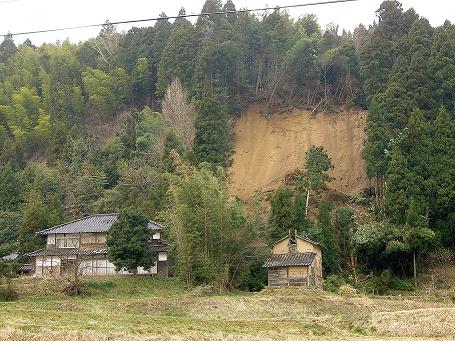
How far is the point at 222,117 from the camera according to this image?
159 ft

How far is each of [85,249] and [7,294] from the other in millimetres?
12856

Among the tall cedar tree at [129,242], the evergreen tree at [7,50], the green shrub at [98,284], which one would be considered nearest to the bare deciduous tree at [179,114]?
the tall cedar tree at [129,242]

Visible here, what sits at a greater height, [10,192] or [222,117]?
[222,117]

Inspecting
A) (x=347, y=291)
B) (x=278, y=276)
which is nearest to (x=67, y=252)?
(x=278, y=276)

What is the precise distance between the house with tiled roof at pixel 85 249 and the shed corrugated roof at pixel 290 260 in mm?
6822

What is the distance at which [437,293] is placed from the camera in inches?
1293

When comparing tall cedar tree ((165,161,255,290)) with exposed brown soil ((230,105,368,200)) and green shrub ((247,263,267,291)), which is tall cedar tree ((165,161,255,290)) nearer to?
green shrub ((247,263,267,291))

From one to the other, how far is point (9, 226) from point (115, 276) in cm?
1070

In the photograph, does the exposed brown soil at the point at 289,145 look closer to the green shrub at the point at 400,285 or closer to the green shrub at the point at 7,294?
the green shrub at the point at 400,285

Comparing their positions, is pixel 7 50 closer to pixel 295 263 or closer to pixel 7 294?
pixel 295 263

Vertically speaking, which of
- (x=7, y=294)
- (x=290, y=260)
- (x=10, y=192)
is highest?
(x=10, y=192)

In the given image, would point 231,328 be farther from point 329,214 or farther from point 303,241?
point 329,214

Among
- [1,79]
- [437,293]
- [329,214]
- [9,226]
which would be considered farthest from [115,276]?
[1,79]

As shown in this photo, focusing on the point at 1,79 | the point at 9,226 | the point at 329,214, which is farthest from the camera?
the point at 1,79
